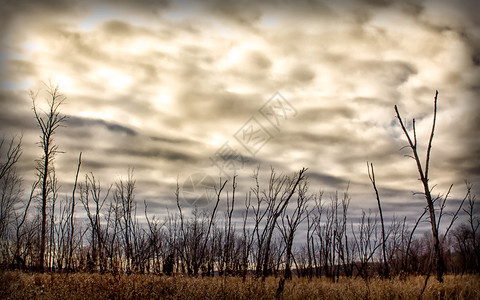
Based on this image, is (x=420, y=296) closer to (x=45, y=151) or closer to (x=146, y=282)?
(x=146, y=282)

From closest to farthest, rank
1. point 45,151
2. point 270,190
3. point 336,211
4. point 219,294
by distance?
point 219,294 → point 270,190 → point 45,151 → point 336,211

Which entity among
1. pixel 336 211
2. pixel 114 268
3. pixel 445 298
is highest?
pixel 336 211

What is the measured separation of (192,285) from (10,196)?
21.7 meters

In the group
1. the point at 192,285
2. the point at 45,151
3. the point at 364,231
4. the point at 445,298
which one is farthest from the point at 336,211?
the point at 45,151

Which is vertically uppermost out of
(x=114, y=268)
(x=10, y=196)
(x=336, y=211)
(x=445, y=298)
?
(x=10, y=196)

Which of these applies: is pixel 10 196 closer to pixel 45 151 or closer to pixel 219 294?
pixel 45 151

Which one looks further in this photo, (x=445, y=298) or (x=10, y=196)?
(x=10, y=196)

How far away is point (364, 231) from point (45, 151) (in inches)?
861

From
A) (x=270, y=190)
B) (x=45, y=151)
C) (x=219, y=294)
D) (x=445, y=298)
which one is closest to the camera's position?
(x=219, y=294)

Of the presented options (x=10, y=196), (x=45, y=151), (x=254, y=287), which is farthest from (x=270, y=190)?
(x=10, y=196)

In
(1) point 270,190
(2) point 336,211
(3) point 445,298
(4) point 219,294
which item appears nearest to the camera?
(4) point 219,294

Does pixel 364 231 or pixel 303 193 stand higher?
pixel 303 193

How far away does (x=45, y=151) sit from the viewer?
2023 cm

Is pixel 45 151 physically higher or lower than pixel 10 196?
higher
